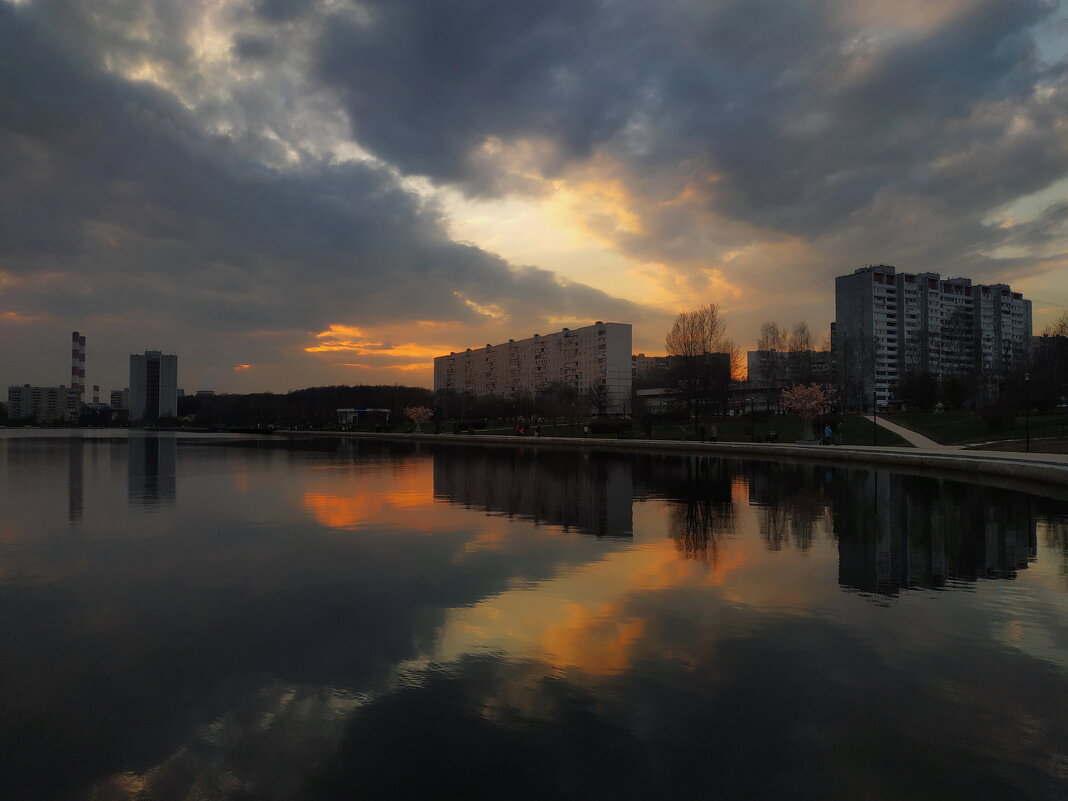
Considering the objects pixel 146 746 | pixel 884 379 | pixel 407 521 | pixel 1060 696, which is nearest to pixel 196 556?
pixel 407 521

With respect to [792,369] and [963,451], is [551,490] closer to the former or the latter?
[963,451]

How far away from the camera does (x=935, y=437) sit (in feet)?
133

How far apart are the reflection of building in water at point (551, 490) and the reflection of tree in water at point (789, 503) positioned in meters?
2.90

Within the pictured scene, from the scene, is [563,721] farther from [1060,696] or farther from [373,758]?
[1060,696]

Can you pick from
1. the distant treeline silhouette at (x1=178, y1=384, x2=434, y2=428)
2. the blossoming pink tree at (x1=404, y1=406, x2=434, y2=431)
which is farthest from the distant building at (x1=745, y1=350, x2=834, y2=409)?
the distant treeline silhouette at (x1=178, y1=384, x2=434, y2=428)

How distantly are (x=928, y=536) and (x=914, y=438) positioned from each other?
3171 centimetres

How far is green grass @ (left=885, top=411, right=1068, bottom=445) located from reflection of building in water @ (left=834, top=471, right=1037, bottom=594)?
2234cm

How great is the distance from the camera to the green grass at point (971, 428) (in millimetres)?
37156

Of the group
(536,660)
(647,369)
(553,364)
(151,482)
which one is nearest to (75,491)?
(151,482)

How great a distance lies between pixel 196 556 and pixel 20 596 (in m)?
2.61

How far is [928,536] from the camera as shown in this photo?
12.0m

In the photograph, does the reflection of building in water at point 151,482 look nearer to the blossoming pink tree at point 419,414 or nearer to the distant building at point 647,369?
the blossoming pink tree at point 419,414

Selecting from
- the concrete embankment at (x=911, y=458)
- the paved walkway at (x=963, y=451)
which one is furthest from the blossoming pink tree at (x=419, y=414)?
the paved walkway at (x=963, y=451)

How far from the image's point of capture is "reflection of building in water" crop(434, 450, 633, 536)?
15.0 m
